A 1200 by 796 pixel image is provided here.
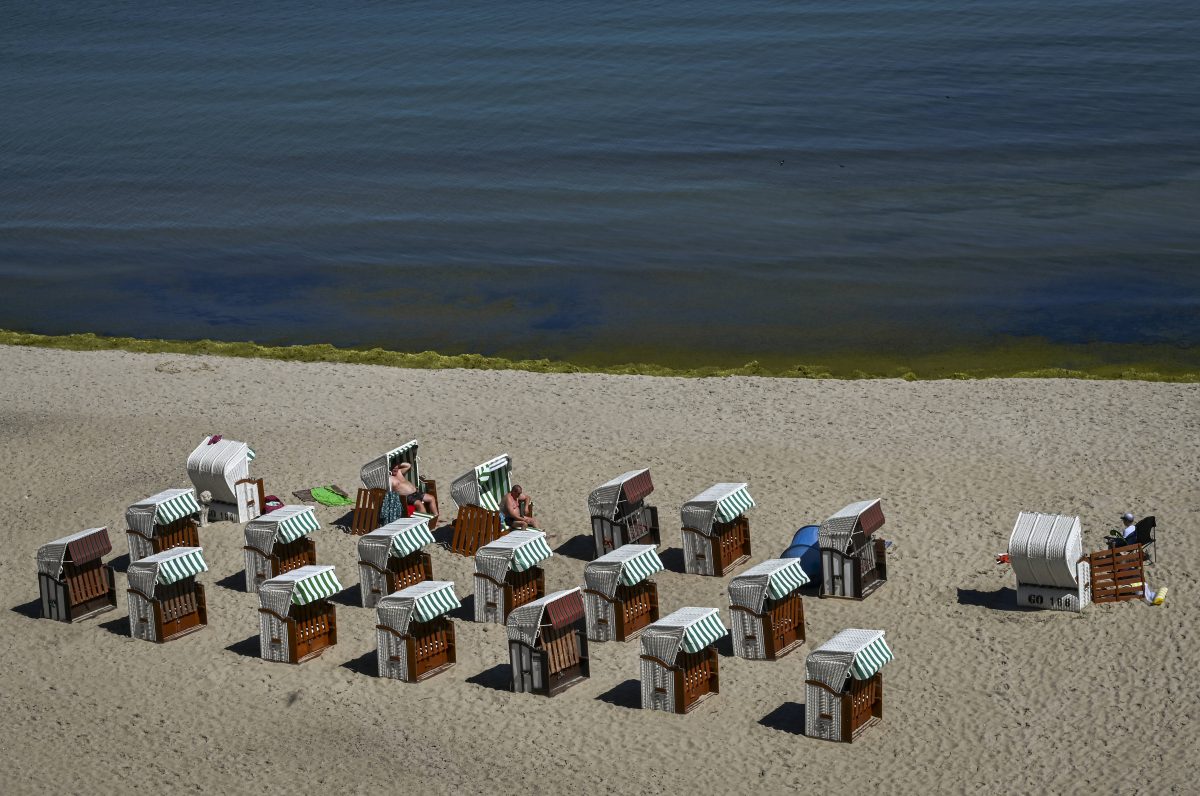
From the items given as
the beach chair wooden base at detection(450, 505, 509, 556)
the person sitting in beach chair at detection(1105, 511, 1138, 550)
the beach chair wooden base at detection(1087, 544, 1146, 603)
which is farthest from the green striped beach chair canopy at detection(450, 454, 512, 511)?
the person sitting in beach chair at detection(1105, 511, 1138, 550)

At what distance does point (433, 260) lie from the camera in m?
58.5

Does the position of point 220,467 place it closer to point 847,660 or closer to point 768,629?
point 768,629

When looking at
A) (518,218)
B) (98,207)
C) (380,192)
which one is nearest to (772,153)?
(518,218)

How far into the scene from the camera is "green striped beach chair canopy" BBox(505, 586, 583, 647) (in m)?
23.1

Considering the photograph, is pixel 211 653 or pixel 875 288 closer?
pixel 211 653

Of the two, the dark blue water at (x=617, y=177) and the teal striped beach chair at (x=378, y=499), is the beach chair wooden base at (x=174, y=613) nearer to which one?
the teal striped beach chair at (x=378, y=499)

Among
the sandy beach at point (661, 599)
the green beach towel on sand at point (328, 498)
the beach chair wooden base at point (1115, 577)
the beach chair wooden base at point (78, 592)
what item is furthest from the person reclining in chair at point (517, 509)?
the beach chair wooden base at point (1115, 577)

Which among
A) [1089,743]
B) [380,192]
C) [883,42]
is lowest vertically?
[1089,743]

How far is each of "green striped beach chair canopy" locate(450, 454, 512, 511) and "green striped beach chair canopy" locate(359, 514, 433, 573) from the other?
2263mm

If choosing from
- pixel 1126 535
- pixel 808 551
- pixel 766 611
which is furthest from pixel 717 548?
pixel 1126 535

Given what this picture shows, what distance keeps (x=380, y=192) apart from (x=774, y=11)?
42.9m

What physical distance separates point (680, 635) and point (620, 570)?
2.65m

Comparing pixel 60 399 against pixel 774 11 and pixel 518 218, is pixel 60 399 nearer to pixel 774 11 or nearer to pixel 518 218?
pixel 518 218

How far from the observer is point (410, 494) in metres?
30.0
